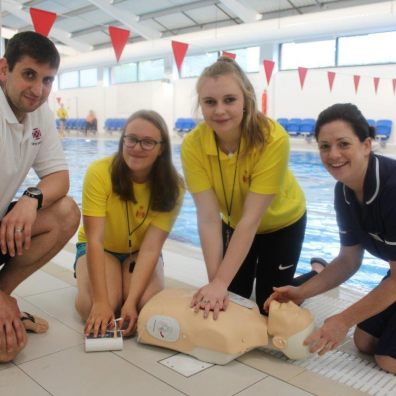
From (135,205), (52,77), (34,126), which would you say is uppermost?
(52,77)

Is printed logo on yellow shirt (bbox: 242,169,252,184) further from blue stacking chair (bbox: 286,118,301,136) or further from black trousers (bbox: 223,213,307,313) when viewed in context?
blue stacking chair (bbox: 286,118,301,136)

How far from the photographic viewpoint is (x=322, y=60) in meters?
14.1

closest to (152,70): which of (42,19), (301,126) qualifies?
(301,126)

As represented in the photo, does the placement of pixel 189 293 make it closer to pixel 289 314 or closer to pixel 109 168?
pixel 289 314

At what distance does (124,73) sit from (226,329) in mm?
20883

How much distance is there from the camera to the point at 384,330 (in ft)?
5.76

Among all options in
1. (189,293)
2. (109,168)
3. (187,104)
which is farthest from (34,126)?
(187,104)

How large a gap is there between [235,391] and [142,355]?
1.41 ft

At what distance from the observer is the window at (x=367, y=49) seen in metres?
12.7

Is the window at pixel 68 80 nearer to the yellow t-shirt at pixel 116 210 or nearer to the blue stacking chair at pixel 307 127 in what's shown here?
the blue stacking chair at pixel 307 127

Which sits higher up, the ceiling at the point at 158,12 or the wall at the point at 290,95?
the ceiling at the point at 158,12

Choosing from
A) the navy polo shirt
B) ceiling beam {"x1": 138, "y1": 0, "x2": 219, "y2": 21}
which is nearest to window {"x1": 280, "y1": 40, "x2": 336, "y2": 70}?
ceiling beam {"x1": 138, "y1": 0, "x2": 219, "y2": 21}

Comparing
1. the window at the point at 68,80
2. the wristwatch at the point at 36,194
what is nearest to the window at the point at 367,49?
the wristwatch at the point at 36,194

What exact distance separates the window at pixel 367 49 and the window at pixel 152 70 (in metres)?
8.28
